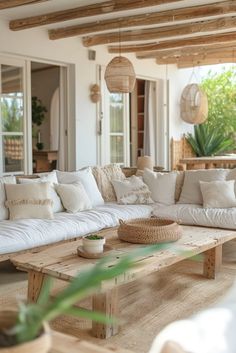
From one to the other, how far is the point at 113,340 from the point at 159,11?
4.11 m

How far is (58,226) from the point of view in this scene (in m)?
3.85

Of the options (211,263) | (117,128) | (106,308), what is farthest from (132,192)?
(117,128)

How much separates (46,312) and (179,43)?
20.6 feet

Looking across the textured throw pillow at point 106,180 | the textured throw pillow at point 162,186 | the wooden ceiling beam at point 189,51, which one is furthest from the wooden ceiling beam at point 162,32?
the textured throw pillow at point 106,180

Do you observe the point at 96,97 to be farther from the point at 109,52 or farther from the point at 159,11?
the point at 159,11

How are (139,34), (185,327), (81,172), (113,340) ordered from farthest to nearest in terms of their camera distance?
(139,34) < (81,172) < (113,340) < (185,327)

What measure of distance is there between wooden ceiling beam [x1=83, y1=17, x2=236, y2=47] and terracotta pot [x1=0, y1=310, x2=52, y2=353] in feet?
17.4

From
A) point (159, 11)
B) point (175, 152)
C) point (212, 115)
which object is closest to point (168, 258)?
point (159, 11)

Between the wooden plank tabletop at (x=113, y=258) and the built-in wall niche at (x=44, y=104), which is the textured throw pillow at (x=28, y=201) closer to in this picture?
the wooden plank tabletop at (x=113, y=258)

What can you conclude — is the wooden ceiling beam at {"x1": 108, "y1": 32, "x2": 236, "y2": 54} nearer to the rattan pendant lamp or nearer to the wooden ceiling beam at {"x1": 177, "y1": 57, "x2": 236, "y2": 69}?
the rattan pendant lamp

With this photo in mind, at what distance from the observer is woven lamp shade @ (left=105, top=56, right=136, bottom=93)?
573 cm

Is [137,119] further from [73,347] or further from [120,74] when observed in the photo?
[73,347]

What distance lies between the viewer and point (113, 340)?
2568mm

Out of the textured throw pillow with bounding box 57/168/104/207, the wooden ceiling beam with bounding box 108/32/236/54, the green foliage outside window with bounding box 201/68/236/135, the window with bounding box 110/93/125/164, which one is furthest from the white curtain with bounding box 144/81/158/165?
the textured throw pillow with bounding box 57/168/104/207
